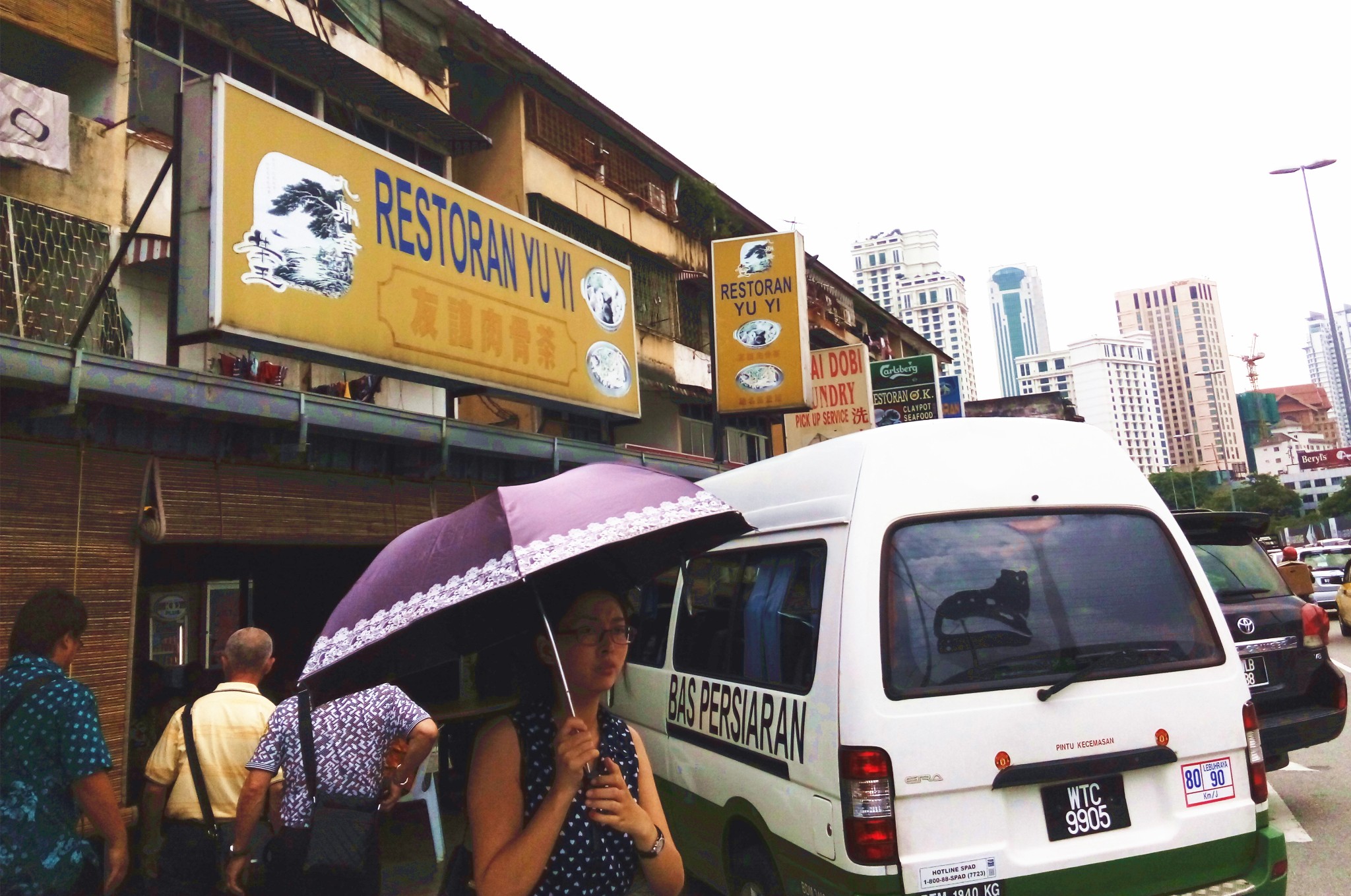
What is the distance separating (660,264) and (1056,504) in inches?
596

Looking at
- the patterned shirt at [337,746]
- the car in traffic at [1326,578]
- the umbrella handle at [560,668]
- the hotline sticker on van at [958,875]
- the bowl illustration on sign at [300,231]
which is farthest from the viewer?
the car in traffic at [1326,578]

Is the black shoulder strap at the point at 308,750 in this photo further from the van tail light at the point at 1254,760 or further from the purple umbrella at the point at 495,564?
the van tail light at the point at 1254,760

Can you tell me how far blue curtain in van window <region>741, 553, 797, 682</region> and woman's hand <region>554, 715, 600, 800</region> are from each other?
191 cm

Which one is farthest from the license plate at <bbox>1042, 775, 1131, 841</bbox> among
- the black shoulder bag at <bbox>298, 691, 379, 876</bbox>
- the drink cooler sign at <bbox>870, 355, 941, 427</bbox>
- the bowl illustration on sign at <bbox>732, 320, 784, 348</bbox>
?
the drink cooler sign at <bbox>870, 355, 941, 427</bbox>

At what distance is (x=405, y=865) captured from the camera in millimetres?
7438

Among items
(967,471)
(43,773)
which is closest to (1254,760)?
(967,471)

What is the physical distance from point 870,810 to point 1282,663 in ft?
13.6

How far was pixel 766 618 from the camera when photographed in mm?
4180

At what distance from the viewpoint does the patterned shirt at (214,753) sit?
397cm

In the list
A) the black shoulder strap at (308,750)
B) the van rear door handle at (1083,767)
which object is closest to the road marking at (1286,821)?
the van rear door handle at (1083,767)

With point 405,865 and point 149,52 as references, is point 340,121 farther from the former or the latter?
point 405,865

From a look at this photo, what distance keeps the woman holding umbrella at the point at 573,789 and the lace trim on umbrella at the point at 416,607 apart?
26 cm

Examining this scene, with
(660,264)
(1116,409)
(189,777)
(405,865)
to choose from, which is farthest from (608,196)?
(1116,409)

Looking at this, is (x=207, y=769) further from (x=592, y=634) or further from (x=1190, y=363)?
(x=1190, y=363)
